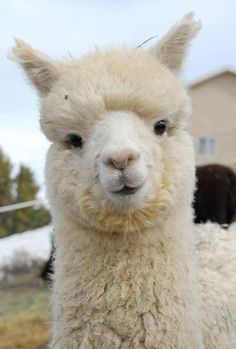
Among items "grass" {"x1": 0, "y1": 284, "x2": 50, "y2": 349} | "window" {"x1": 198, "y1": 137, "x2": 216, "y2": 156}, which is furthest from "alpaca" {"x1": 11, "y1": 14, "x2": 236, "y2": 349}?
"window" {"x1": 198, "y1": 137, "x2": 216, "y2": 156}

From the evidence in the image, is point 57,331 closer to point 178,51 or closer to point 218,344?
point 218,344

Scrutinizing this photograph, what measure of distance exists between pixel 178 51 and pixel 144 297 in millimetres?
1231

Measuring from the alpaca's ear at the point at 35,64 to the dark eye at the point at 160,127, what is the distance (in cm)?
58

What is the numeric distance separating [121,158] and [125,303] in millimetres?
753

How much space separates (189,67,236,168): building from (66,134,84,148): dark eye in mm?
32523

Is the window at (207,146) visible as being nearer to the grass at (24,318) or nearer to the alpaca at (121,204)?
the grass at (24,318)

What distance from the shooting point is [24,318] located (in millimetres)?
11133

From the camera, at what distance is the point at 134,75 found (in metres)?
3.67

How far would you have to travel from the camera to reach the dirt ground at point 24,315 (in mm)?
9734

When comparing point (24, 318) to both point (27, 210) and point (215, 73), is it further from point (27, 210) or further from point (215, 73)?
point (215, 73)

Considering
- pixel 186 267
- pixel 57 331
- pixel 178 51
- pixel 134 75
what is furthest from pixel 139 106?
pixel 57 331

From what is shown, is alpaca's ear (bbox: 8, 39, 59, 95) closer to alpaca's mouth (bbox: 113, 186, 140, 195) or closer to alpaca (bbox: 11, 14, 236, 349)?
alpaca (bbox: 11, 14, 236, 349)

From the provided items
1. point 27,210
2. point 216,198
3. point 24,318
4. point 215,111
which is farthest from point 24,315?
point 215,111

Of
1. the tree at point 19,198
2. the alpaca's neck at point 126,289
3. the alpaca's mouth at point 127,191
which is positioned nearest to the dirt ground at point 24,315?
the alpaca's neck at point 126,289
